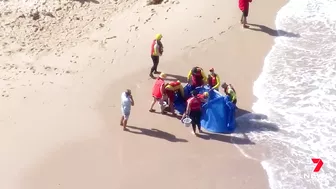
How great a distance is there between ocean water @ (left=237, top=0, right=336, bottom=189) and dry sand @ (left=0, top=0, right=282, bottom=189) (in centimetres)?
44

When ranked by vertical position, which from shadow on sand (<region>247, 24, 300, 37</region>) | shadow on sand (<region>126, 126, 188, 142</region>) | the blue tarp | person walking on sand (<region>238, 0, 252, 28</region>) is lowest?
shadow on sand (<region>126, 126, 188, 142</region>)

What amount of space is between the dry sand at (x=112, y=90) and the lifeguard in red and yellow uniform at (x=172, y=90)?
427 mm

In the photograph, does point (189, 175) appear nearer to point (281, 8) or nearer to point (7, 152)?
point (7, 152)

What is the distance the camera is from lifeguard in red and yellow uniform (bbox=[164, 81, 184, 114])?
16.2 metres

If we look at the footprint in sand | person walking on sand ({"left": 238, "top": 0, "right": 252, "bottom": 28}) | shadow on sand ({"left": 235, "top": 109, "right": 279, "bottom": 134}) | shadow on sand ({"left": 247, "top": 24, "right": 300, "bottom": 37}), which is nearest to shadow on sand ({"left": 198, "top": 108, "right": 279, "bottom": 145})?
shadow on sand ({"left": 235, "top": 109, "right": 279, "bottom": 134})

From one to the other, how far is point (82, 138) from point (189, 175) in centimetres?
287

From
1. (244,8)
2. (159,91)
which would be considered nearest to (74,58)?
(159,91)

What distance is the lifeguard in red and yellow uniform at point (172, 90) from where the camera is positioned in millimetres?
16250

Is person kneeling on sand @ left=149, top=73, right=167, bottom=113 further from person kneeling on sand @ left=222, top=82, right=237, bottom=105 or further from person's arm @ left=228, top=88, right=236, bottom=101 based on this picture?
person's arm @ left=228, top=88, right=236, bottom=101

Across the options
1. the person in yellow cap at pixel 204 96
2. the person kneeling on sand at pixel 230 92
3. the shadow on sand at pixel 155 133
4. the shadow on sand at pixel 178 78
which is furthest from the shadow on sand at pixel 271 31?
the shadow on sand at pixel 155 133

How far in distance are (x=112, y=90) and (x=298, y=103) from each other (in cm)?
494

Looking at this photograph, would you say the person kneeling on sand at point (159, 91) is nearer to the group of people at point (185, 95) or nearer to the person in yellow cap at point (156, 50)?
the group of people at point (185, 95)

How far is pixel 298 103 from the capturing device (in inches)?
680

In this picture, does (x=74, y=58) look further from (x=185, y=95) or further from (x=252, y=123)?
(x=252, y=123)
